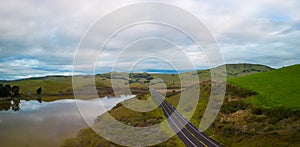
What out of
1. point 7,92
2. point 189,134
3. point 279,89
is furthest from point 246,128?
point 7,92

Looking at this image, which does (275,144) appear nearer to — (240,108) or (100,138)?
(240,108)

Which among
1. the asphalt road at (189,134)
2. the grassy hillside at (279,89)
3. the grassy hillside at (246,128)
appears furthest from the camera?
the grassy hillside at (279,89)

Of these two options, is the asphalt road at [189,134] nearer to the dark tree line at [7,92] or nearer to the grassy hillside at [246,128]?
the grassy hillside at [246,128]

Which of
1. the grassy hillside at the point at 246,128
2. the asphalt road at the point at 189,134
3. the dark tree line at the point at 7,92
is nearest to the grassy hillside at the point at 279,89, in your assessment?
the grassy hillside at the point at 246,128

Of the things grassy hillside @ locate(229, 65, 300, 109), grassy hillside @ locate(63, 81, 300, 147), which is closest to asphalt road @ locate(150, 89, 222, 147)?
grassy hillside @ locate(63, 81, 300, 147)

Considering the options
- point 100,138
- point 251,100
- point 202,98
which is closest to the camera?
point 100,138

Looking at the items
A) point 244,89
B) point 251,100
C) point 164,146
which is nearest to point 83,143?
point 164,146

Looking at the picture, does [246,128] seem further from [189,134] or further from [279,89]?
[279,89]

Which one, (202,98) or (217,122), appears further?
(202,98)

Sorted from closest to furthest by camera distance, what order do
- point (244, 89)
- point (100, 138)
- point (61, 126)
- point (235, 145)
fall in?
point (235, 145), point (100, 138), point (61, 126), point (244, 89)
